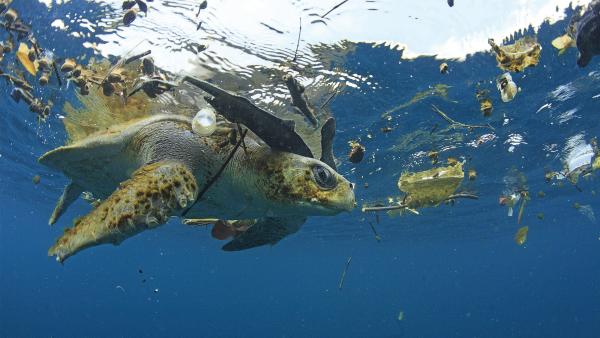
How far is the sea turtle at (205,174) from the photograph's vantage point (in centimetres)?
281

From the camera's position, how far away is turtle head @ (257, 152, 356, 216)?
11.6 feet

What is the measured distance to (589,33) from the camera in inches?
133

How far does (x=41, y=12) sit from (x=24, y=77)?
2154 millimetres

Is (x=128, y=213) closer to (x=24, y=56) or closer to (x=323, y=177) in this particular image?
(x=323, y=177)

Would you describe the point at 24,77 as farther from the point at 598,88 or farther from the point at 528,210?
the point at 528,210

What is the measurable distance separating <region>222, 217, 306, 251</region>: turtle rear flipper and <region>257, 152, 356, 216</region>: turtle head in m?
1.12

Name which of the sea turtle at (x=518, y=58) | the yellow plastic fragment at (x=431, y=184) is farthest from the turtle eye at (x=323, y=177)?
the sea turtle at (x=518, y=58)

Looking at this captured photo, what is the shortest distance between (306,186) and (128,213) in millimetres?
1592

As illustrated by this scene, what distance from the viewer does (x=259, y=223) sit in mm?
4863

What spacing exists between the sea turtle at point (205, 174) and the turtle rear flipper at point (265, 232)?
14 millimetres

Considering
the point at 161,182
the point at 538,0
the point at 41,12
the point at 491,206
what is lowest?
the point at 491,206

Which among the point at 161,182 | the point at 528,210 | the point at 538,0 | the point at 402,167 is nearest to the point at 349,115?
the point at 538,0

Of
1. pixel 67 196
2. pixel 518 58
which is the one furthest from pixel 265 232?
pixel 518 58

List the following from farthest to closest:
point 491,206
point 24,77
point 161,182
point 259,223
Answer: point 491,206 → point 24,77 → point 259,223 → point 161,182
